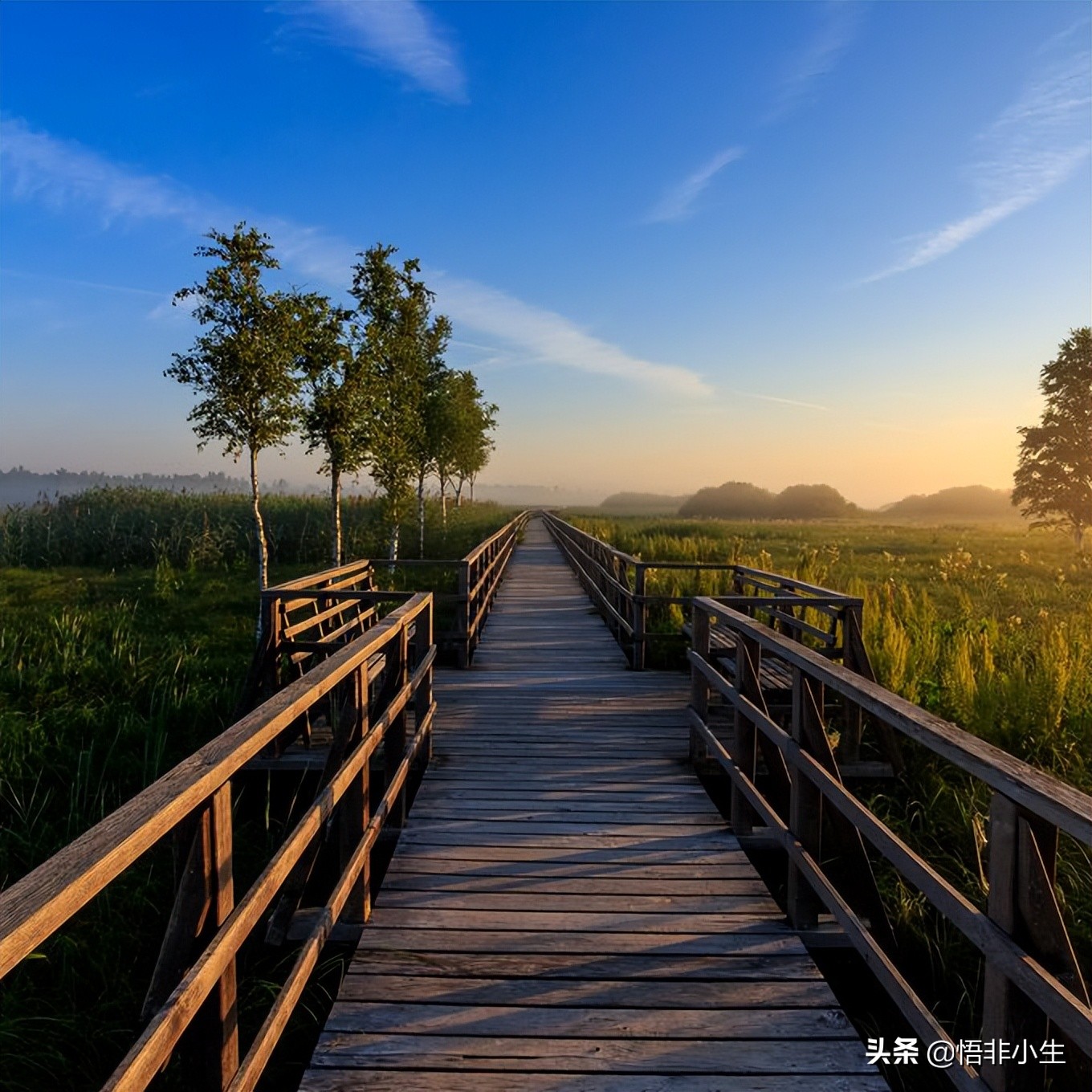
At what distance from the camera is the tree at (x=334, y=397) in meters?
14.7

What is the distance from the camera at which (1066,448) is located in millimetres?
28953

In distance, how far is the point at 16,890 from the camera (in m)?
1.15

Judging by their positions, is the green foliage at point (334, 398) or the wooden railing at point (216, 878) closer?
the wooden railing at point (216, 878)

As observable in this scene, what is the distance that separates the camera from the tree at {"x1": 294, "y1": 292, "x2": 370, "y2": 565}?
14.7 metres

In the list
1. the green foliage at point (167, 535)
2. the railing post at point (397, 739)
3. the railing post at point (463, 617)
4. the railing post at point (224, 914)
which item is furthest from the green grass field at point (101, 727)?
the railing post at point (463, 617)

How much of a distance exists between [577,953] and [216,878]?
1.66m

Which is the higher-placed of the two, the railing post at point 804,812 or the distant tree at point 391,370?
the distant tree at point 391,370

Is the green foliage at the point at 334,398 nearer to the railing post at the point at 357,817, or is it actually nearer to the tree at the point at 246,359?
the tree at the point at 246,359

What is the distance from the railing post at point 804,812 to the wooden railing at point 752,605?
1.97m

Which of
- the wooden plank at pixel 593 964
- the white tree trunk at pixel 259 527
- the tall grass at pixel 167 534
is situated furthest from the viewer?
the tall grass at pixel 167 534

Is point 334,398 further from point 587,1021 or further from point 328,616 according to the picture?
point 587,1021

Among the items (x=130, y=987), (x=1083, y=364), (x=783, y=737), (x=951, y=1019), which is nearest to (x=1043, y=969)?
(x=783, y=737)

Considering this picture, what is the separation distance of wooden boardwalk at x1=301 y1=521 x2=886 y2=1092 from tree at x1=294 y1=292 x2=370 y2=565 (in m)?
11.1

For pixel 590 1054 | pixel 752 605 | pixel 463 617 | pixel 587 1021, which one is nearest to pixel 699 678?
pixel 752 605
